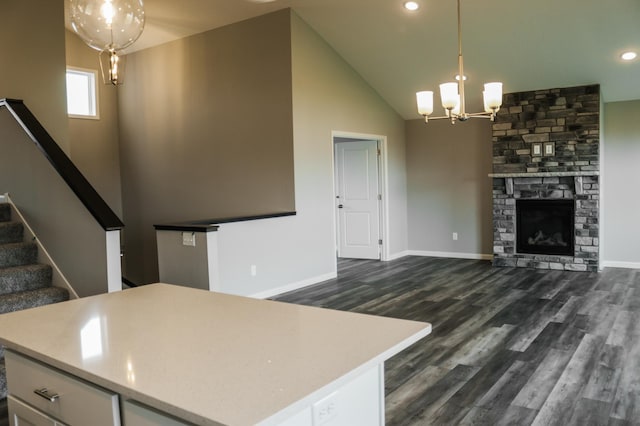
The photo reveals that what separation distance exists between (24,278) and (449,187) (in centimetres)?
639

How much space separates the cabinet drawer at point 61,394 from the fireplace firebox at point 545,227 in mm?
7128

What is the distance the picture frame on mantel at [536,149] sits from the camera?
734cm

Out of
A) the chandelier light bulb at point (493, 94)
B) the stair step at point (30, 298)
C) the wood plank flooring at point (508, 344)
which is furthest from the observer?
the chandelier light bulb at point (493, 94)

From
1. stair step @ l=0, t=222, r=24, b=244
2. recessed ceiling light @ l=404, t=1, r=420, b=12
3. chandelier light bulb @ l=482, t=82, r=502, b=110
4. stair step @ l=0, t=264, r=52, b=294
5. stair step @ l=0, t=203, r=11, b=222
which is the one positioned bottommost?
stair step @ l=0, t=264, r=52, b=294

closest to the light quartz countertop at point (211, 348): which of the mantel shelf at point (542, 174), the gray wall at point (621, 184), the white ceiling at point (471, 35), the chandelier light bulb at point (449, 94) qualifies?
the chandelier light bulb at point (449, 94)

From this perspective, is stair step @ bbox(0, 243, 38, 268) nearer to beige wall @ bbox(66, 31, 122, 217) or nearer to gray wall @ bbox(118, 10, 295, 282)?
gray wall @ bbox(118, 10, 295, 282)

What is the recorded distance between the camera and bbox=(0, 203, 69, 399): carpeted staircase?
3.52m

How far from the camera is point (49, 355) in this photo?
4.85ft

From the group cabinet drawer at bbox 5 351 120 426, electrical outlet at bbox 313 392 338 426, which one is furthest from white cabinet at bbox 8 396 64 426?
electrical outlet at bbox 313 392 338 426

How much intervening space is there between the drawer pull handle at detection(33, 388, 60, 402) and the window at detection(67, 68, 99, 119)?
723 centimetres

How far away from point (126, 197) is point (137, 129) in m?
1.13

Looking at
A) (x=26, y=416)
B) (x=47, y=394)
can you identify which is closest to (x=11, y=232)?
(x=26, y=416)

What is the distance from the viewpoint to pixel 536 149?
7.36 meters

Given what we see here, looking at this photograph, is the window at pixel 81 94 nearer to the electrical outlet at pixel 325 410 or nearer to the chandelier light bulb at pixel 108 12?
the chandelier light bulb at pixel 108 12
